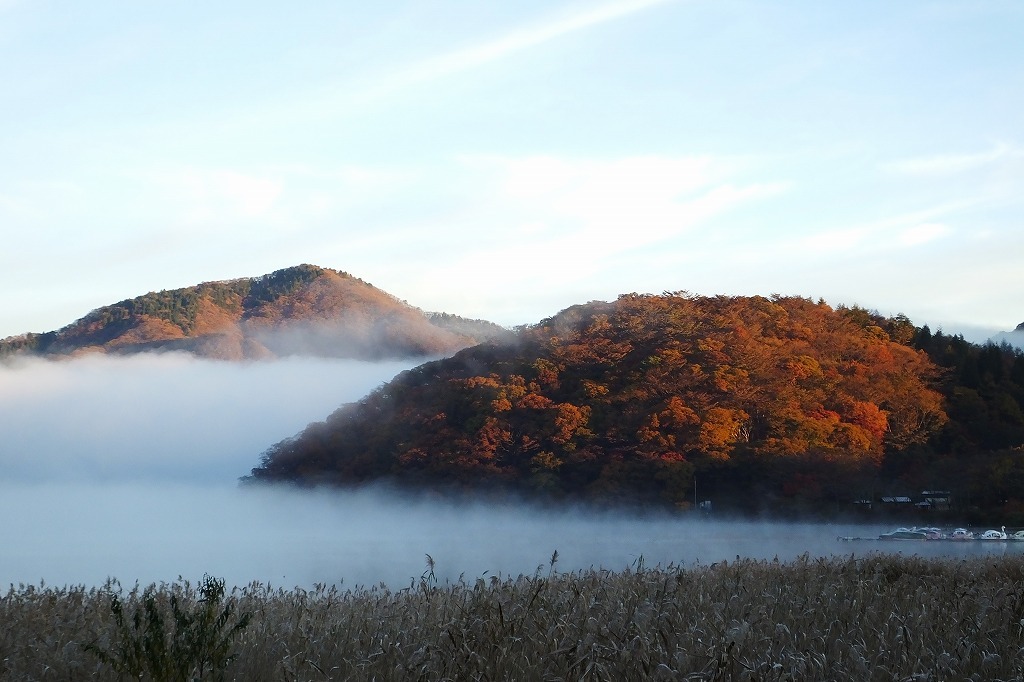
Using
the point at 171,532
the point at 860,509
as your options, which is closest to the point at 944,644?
the point at 860,509

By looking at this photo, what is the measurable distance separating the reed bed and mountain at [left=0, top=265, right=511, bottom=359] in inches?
3456

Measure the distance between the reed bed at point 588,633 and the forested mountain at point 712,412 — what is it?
29.0 metres

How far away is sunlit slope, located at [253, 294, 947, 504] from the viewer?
3778 centimetres

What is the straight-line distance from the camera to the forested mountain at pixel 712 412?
122ft

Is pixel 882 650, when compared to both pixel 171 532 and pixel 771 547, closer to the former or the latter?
pixel 771 547

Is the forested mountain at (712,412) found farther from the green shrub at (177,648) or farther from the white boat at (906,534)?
the green shrub at (177,648)

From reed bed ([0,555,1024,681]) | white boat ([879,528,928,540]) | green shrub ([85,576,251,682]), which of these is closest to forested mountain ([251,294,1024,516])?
white boat ([879,528,928,540])

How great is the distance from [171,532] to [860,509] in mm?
27052

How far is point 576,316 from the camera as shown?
5147cm

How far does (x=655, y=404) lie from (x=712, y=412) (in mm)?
2838

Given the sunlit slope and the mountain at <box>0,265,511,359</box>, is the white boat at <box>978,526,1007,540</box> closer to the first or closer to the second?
the sunlit slope

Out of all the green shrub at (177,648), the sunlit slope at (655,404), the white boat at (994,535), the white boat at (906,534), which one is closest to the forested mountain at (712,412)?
the sunlit slope at (655,404)

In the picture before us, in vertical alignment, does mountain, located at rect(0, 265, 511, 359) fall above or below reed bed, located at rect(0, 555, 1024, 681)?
above

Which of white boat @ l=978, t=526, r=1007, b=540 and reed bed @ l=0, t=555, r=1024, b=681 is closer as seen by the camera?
reed bed @ l=0, t=555, r=1024, b=681
